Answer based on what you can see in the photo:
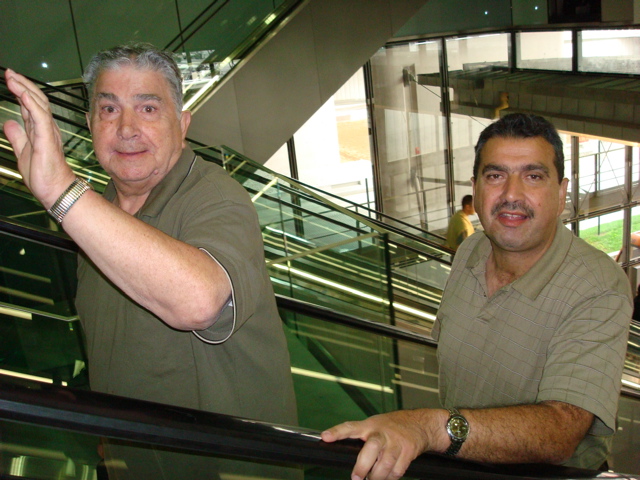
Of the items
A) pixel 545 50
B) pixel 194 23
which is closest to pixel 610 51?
pixel 545 50

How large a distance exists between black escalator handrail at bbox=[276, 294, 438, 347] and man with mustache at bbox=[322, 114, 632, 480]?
0.54 meters

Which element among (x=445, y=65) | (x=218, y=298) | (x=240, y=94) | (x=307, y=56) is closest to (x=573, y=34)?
(x=445, y=65)

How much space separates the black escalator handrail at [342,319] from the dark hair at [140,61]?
1.02 metres

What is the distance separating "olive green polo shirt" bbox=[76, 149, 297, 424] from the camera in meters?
1.51

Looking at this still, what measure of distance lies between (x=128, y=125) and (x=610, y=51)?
1177 centimetres

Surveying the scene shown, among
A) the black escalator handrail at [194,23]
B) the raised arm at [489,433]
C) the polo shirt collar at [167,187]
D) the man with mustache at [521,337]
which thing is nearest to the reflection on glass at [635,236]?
the black escalator handrail at [194,23]

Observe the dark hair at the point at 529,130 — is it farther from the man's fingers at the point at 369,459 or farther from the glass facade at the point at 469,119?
the glass facade at the point at 469,119

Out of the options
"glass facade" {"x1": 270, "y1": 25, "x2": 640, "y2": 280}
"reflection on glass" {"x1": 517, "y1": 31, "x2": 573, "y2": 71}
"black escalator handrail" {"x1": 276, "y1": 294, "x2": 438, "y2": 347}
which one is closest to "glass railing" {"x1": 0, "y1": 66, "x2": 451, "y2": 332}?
"black escalator handrail" {"x1": 276, "y1": 294, "x2": 438, "y2": 347}

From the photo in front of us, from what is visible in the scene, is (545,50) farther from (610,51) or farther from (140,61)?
(140,61)

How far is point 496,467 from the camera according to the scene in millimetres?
1403

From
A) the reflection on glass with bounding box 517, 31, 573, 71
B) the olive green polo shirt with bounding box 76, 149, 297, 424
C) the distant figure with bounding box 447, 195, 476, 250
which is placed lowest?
the olive green polo shirt with bounding box 76, 149, 297, 424

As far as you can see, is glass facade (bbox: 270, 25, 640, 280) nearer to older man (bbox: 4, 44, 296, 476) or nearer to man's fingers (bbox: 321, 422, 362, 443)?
older man (bbox: 4, 44, 296, 476)

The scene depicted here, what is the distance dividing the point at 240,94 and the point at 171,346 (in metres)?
5.82

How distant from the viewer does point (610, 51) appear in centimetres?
1138
